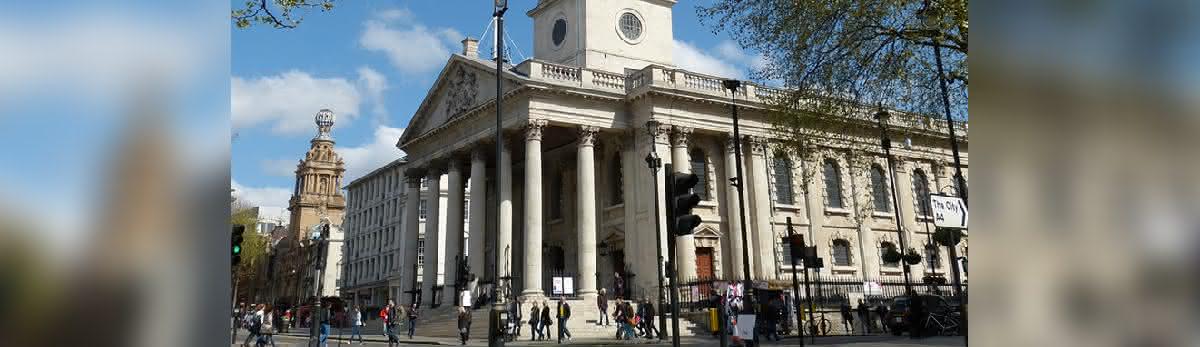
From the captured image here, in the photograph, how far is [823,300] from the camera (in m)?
31.4

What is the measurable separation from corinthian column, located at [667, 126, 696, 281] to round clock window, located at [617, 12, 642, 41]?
9.40 meters

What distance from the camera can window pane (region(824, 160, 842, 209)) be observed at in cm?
3966

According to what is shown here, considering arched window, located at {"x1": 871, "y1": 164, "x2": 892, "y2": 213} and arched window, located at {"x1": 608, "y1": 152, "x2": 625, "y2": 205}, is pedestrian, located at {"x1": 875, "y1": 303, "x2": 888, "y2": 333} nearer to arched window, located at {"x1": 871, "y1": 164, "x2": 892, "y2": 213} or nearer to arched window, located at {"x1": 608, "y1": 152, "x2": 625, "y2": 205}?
arched window, located at {"x1": 871, "y1": 164, "x2": 892, "y2": 213}

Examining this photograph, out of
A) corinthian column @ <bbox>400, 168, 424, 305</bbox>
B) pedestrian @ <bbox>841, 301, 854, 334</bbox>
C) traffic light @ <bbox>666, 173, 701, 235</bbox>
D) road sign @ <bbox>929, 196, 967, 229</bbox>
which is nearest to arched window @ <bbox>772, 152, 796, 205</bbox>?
pedestrian @ <bbox>841, 301, 854, 334</bbox>

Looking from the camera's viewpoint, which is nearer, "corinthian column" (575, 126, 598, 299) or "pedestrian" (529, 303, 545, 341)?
"pedestrian" (529, 303, 545, 341)

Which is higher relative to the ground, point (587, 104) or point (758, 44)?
point (587, 104)

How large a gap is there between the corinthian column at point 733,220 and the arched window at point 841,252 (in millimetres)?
6087

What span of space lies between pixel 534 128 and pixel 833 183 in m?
A: 16.9

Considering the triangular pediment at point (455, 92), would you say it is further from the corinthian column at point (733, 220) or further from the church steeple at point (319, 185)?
the church steeple at point (319, 185)
